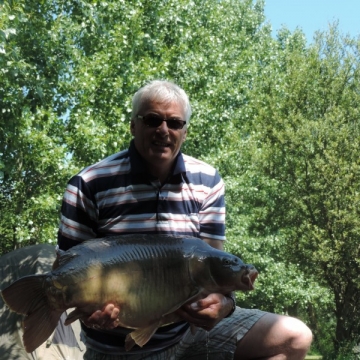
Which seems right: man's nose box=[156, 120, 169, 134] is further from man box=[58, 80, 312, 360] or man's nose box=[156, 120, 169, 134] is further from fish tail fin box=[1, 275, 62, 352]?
fish tail fin box=[1, 275, 62, 352]

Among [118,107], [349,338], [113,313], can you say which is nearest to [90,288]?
[113,313]

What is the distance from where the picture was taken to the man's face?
118 inches

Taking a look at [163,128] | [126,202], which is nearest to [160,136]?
[163,128]

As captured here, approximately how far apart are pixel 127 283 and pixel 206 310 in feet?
1.07

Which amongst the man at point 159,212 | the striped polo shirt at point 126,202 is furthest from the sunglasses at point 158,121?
the striped polo shirt at point 126,202

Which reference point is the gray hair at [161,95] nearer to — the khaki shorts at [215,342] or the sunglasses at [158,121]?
the sunglasses at [158,121]

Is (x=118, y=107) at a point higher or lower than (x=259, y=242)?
higher

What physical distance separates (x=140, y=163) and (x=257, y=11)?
33.7 meters

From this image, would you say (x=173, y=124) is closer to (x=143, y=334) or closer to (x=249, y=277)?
(x=249, y=277)

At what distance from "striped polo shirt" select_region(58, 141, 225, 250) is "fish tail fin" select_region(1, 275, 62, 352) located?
21.8 inches

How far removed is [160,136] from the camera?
301 centimetres

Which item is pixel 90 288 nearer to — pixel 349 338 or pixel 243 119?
pixel 349 338

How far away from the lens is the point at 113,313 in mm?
2578

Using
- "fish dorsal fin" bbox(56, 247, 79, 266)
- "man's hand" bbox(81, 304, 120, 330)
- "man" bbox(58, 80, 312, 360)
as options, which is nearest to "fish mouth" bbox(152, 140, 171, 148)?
"man" bbox(58, 80, 312, 360)
